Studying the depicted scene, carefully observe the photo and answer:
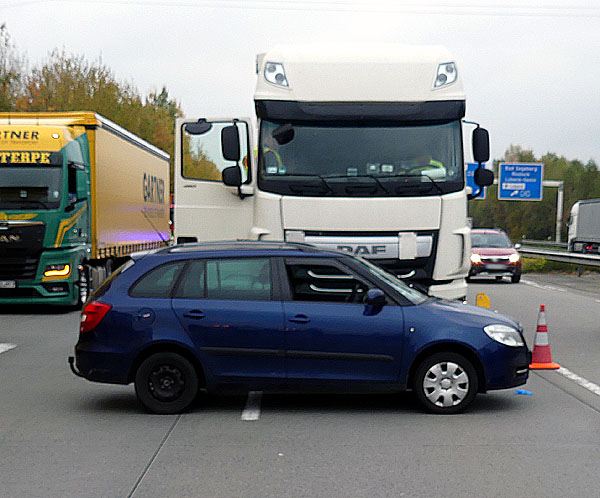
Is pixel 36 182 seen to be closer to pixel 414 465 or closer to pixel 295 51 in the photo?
pixel 295 51

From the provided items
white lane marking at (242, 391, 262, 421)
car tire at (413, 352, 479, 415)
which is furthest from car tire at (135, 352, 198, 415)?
car tire at (413, 352, 479, 415)

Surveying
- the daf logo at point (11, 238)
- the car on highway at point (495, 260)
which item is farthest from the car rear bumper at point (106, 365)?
the car on highway at point (495, 260)

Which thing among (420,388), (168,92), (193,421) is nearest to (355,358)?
(420,388)

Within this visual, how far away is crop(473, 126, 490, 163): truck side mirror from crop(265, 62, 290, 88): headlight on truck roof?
2.30 m

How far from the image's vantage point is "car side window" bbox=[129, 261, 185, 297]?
25.7 ft

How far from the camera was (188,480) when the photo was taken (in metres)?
5.66

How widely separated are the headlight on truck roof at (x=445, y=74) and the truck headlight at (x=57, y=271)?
28.5 ft

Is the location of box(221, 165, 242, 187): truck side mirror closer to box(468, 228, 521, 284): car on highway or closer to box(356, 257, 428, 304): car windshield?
box(356, 257, 428, 304): car windshield

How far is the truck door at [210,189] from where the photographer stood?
37.3 feet

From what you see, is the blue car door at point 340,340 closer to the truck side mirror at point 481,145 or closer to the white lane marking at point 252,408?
the white lane marking at point 252,408

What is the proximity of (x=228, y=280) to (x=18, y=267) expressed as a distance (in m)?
9.83

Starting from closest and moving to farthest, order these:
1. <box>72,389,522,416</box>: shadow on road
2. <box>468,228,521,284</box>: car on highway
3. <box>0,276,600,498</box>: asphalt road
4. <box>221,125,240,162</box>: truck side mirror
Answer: <box>0,276,600,498</box>: asphalt road, <box>72,389,522,416</box>: shadow on road, <box>221,125,240,162</box>: truck side mirror, <box>468,228,521,284</box>: car on highway

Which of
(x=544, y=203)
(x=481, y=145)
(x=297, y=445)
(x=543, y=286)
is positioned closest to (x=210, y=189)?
(x=481, y=145)

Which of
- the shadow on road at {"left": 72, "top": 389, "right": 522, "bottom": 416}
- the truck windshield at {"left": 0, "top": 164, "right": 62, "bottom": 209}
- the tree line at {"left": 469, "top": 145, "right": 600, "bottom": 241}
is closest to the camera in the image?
the shadow on road at {"left": 72, "top": 389, "right": 522, "bottom": 416}
